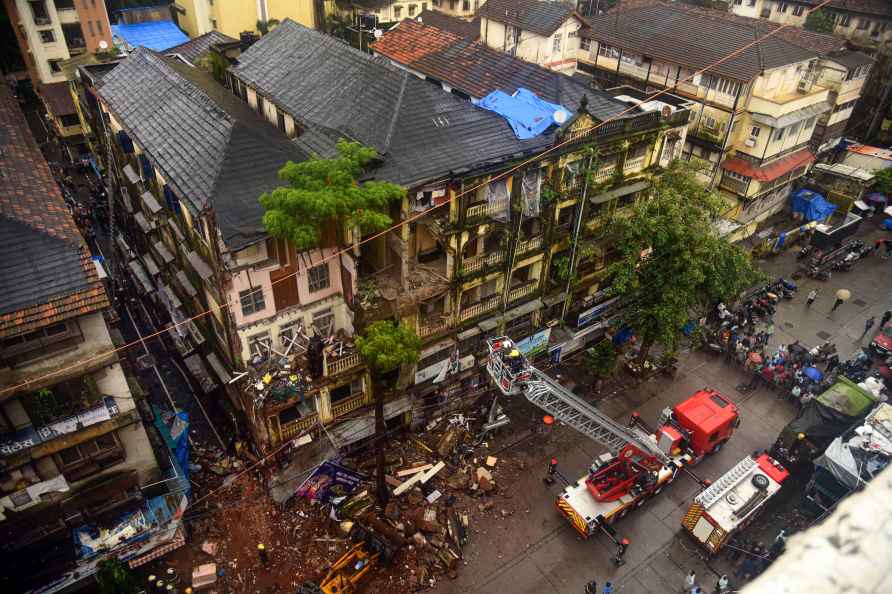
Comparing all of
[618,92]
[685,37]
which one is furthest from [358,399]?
[685,37]

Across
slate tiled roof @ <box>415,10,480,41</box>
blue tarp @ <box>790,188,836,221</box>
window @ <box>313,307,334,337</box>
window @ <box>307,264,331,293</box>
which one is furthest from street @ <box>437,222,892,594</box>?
slate tiled roof @ <box>415,10,480,41</box>

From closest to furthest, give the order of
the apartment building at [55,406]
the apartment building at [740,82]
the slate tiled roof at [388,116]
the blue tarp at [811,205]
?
the apartment building at [55,406]
the slate tiled roof at [388,116]
the apartment building at [740,82]
the blue tarp at [811,205]

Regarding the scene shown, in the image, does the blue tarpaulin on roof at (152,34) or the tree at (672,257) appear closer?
the tree at (672,257)

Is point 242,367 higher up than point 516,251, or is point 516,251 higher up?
point 516,251

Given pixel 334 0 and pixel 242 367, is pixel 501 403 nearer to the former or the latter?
pixel 242 367

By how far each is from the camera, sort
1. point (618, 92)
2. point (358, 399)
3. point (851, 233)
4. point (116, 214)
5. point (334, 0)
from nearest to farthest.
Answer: point (358, 399) < point (618, 92) < point (116, 214) < point (851, 233) < point (334, 0)

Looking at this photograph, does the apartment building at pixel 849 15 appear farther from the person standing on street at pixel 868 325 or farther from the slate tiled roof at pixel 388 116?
the slate tiled roof at pixel 388 116

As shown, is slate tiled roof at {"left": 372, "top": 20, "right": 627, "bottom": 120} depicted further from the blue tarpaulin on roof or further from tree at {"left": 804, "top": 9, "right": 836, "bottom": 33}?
tree at {"left": 804, "top": 9, "right": 836, "bottom": 33}

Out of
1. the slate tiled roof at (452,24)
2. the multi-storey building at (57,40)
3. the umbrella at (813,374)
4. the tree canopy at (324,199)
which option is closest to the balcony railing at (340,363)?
the tree canopy at (324,199)
